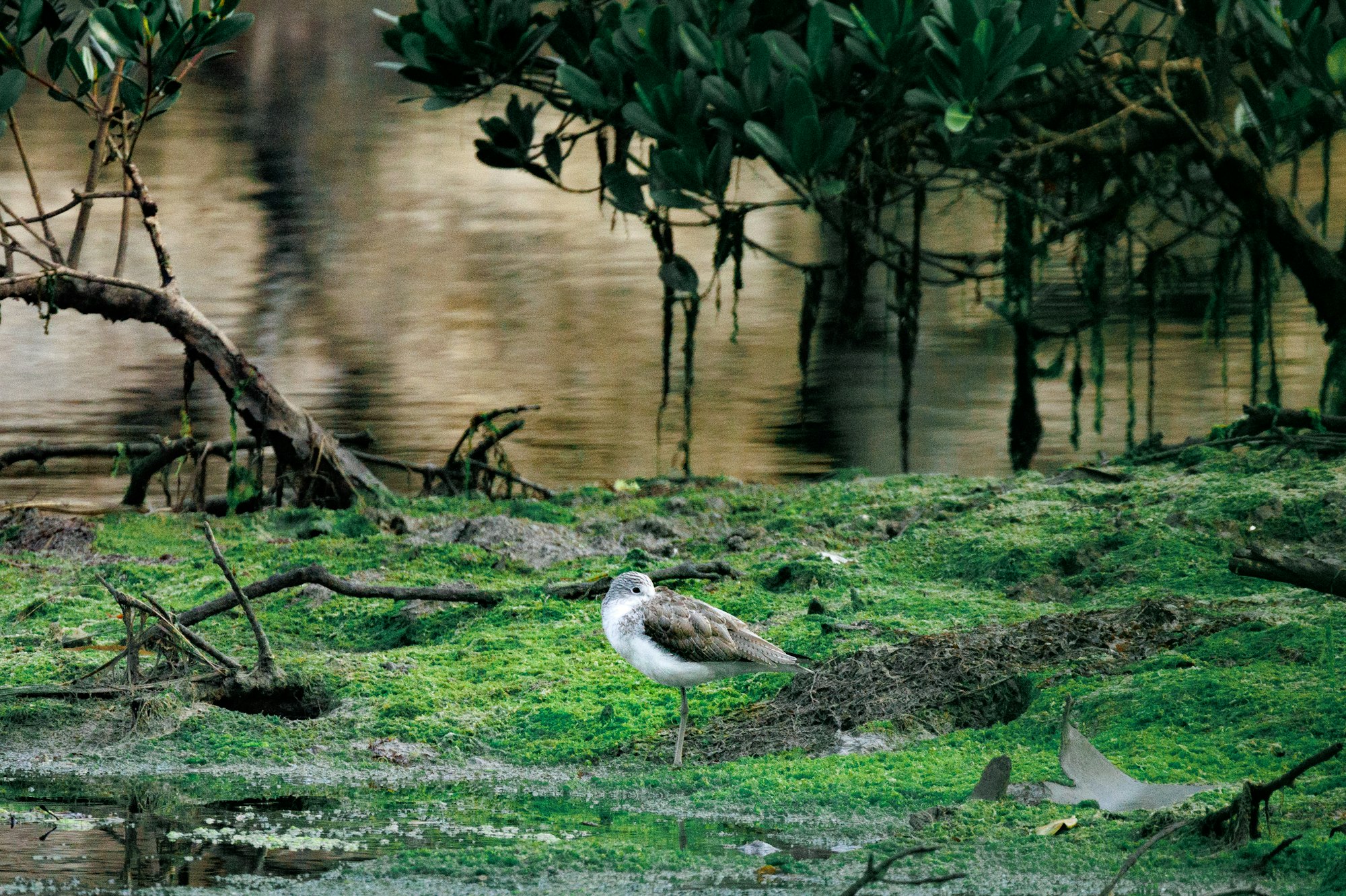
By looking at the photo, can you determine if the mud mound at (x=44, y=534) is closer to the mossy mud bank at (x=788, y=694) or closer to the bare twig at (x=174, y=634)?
the mossy mud bank at (x=788, y=694)

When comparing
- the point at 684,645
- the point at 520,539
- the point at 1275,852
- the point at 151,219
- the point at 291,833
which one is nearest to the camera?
the point at 1275,852

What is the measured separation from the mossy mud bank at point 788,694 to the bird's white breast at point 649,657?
0.24 meters

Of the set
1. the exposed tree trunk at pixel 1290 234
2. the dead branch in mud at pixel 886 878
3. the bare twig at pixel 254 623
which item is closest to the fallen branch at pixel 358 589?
the bare twig at pixel 254 623

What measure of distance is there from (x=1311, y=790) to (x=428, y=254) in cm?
1121

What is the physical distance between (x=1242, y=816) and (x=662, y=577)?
258 cm

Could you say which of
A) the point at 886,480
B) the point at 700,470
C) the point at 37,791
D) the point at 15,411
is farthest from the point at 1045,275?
the point at 37,791

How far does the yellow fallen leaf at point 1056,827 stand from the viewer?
3.26m

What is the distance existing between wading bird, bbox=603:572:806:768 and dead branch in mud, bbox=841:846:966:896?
2.83 feet

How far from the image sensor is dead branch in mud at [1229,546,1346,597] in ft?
10.9

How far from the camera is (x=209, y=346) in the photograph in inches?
273

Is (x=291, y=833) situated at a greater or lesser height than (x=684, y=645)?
lesser

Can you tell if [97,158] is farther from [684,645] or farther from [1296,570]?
[1296,570]

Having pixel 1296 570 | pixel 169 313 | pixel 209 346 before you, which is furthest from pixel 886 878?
pixel 169 313

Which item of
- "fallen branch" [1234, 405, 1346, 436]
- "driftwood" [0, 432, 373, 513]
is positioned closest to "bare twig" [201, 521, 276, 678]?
"driftwood" [0, 432, 373, 513]
